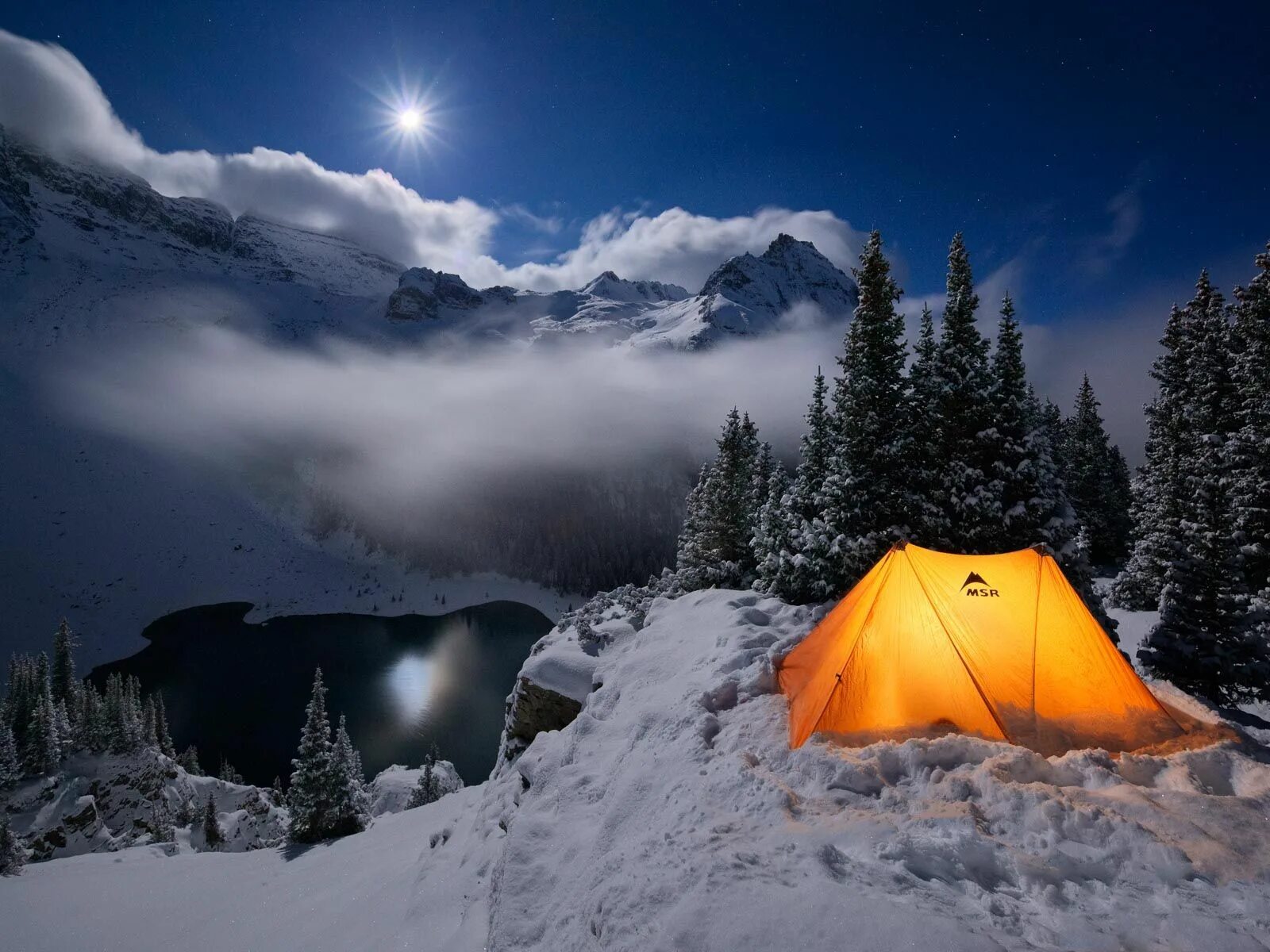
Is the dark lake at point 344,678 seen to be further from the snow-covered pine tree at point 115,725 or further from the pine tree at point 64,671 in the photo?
the pine tree at point 64,671

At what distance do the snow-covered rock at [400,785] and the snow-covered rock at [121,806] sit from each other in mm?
8517

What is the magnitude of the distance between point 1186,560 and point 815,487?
446 inches

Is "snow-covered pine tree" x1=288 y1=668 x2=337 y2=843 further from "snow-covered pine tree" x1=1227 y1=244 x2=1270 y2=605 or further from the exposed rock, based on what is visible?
"snow-covered pine tree" x1=1227 y1=244 x2=1270 y2=605

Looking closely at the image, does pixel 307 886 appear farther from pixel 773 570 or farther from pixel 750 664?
pixel 773 570

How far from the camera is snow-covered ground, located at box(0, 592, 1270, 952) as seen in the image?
4.81 m

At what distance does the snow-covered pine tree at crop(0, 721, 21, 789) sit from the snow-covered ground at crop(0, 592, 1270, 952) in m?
48.5

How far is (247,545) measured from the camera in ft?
627

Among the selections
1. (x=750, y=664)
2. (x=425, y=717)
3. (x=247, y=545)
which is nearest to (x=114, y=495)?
(x=247, y=545)

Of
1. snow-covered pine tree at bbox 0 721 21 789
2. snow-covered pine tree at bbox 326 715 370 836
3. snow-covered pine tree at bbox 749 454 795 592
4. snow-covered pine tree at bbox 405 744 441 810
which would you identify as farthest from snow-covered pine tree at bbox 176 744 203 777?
snow-covered pine tree at bbox 749 454 795 592

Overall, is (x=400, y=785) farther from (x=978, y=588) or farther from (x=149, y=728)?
(x=978, y=588)

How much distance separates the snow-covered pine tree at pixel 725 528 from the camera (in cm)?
2881

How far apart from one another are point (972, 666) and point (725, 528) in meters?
20.7

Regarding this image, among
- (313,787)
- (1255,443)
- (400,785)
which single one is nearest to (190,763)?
(400,785)

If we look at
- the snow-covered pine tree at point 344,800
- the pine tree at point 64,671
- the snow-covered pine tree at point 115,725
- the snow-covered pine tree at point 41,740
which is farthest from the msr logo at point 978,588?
the pine tree at point 64,671
